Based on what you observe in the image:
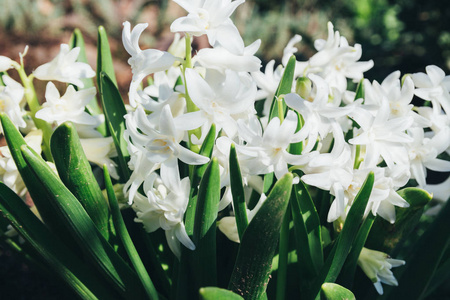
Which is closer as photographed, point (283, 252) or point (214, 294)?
point (214, 294)

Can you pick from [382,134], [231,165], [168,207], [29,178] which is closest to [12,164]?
[29,178]

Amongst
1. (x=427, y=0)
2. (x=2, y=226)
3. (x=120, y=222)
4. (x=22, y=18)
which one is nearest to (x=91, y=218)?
(x=120, y=222)

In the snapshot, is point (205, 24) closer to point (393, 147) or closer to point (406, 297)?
point (393, 147)

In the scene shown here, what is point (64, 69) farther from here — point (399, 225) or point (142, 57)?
point (399, 225)

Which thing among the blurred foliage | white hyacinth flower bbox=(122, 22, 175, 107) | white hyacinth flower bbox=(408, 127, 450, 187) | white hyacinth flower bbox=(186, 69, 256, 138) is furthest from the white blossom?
the blurred foliage

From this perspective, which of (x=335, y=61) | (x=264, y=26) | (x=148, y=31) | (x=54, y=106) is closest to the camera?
(x=54, y=106)

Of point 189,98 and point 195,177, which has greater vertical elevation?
point 189,98

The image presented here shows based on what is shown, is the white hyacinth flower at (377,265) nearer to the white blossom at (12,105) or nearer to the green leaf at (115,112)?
the green leaf at (115,112)

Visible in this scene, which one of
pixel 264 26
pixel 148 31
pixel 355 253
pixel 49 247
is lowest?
pixel 148 31
